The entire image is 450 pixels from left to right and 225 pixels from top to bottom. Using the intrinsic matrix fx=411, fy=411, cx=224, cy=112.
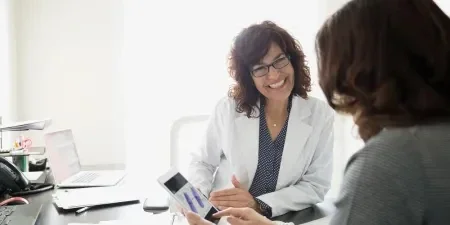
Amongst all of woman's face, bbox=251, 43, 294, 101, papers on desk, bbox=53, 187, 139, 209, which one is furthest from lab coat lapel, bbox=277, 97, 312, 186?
papers on desk, bbox=53, 187, 139, 209

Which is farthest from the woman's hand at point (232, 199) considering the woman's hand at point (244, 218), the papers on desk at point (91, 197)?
the papers on desk at point (91, 197)

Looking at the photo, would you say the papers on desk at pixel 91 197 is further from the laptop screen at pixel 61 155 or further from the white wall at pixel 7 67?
the white wall at pixel 7 67

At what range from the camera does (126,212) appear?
142cm

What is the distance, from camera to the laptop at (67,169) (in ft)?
6.05

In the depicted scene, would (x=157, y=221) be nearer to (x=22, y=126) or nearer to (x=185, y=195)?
(x=185, y=195)

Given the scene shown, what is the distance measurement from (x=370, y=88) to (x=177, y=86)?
Result: 207 cm

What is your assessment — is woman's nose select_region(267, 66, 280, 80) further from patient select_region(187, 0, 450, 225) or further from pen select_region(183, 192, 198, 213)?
patient select_region(187, 0, 450, 225)

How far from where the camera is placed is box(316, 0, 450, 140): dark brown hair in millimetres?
693

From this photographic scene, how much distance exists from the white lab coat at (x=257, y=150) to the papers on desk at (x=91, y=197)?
27 cm

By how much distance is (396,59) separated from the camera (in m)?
0.69

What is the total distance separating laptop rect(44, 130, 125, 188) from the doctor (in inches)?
19.5

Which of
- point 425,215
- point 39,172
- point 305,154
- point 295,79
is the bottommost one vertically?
point 39,172

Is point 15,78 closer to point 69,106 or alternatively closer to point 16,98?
point 16,98

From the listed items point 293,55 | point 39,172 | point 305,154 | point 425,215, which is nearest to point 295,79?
point 293,55
